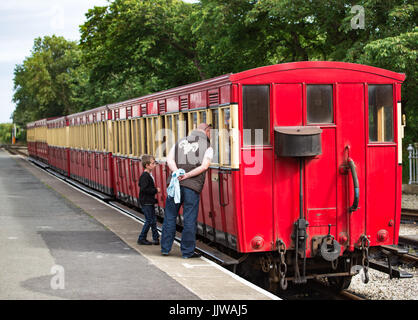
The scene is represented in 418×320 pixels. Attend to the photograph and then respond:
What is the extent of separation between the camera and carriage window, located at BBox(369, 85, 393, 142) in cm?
910

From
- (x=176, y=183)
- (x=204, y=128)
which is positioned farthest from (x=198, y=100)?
(x=176, y=183)

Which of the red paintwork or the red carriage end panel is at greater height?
the red carriage end panel

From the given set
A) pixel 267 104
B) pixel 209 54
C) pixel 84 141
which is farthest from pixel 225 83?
pixel 209 54

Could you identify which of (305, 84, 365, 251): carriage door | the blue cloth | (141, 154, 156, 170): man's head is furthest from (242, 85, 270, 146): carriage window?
(141, 154, 156, 170): man's head

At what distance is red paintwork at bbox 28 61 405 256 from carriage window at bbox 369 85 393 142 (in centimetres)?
8

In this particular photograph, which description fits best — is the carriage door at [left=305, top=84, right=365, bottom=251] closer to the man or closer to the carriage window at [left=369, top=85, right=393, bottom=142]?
the carriage window at [left=369, top=85, right=393, bottom=142]

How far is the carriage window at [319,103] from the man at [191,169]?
1461mm

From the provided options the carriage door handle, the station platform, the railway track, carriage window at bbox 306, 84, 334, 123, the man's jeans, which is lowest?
the railway track

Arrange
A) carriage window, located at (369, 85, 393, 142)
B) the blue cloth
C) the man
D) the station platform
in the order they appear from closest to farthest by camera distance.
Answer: the station platform, carriage window, located at (369, 85, 393, 142), the man, the blue cloth

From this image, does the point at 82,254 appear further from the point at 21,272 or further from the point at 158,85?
the point at 158,85

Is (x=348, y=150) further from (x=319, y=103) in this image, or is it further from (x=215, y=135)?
(x=215, y=135)

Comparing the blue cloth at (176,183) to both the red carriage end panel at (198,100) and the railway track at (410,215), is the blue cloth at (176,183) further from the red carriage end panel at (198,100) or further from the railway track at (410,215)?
the railway track at (410,215)

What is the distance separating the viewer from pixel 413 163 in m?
22.0

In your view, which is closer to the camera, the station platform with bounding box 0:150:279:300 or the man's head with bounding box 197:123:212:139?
the station platform with bounding box 0:150:279:300
